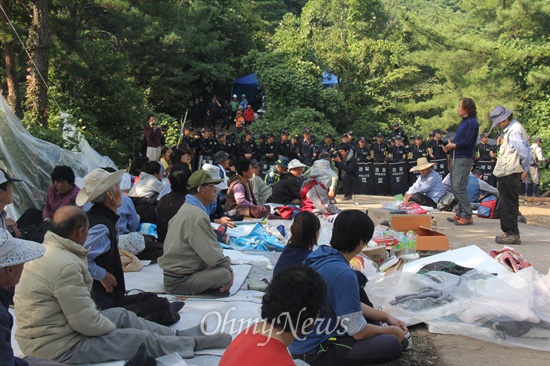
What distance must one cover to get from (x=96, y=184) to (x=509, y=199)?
17.3ft

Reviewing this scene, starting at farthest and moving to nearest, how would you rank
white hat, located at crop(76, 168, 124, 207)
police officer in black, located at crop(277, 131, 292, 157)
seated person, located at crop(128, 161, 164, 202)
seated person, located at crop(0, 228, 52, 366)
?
police officer in black, located at crop(277, 131, 292, 157) < seated person, located at crop(128, 161, 164, 202) < white hat, located at crop(76, 168, 124, 207) < seated person, located at crop(0, 228, 52, 366)

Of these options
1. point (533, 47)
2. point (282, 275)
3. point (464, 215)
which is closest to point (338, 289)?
point (282, 275)

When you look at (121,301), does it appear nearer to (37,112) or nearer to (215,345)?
(215,345)

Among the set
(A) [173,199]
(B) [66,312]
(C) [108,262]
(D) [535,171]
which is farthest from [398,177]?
(B) [66,312]

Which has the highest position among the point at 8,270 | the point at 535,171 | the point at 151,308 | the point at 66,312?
the point at 8,270

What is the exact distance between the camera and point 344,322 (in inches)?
153

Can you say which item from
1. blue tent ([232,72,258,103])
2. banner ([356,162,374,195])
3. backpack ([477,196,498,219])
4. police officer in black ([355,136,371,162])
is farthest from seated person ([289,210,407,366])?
blue tent ([232,72,258,103])

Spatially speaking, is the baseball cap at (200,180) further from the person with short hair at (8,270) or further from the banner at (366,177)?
the banner at (366,177)

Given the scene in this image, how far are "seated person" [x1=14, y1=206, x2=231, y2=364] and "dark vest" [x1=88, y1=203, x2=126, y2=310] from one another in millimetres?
462

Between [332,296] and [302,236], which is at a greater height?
[302,236]

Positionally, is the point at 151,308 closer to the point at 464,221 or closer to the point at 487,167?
the point at 464,221

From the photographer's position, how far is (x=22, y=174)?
31.2ft

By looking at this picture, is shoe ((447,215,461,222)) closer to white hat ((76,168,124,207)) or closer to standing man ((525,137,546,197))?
white hat ((76,168,124,207))

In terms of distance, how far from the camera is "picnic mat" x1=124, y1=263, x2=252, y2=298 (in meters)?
6.07
